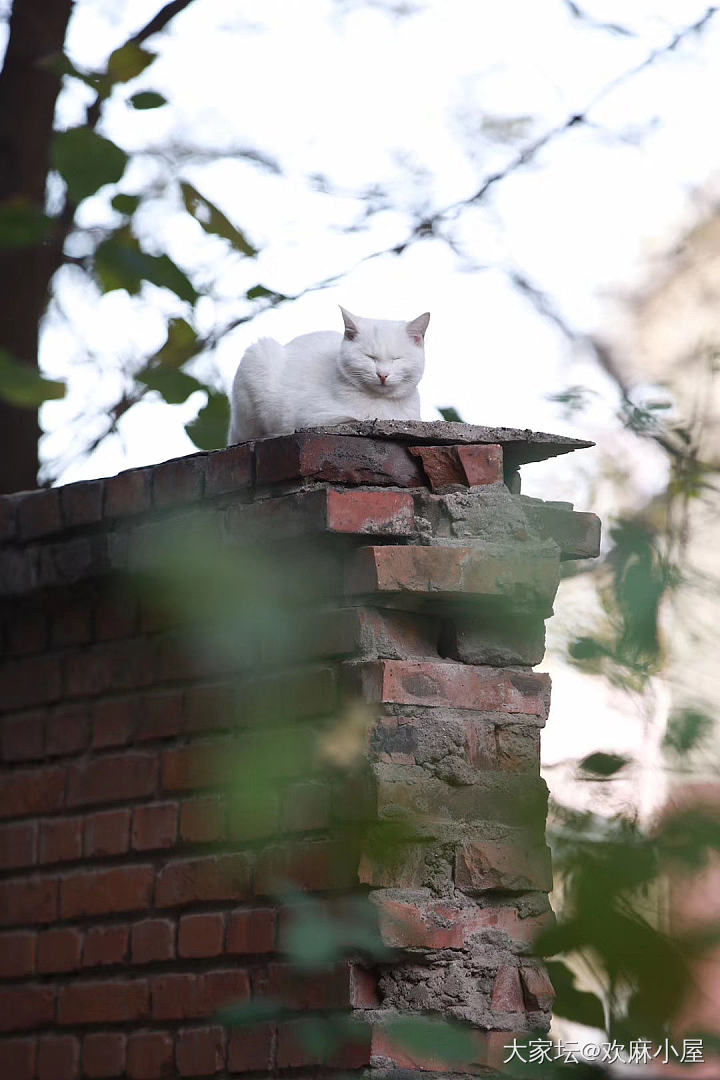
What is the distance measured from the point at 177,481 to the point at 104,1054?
3.48 feet

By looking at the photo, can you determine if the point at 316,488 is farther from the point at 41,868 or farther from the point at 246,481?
the point at 41,868

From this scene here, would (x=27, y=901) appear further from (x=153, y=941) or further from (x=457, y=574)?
(x=457, y=574)

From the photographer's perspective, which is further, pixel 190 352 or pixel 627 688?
pixel 190 352

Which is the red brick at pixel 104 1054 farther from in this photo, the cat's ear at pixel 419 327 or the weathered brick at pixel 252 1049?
the cat's ear at pixel 419 327

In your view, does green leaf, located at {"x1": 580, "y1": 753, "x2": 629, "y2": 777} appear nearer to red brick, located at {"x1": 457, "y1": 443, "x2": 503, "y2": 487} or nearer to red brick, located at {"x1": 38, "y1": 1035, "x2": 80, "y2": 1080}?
red brick, located at {"x1": 457, "y1": 443, "x2": 503, "y2": 487}

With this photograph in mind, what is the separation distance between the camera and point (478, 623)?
90.3 inches

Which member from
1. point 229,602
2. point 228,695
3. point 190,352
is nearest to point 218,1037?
point 228,695

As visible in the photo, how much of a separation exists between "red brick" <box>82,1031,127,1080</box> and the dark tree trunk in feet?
6.54

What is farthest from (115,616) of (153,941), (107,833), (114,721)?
(153,941)

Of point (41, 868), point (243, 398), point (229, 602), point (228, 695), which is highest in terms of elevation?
point (243, 398)

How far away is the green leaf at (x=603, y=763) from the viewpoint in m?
0.57

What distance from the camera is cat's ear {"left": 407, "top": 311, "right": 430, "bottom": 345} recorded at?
3109 millimetres

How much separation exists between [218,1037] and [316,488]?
944 millimetres

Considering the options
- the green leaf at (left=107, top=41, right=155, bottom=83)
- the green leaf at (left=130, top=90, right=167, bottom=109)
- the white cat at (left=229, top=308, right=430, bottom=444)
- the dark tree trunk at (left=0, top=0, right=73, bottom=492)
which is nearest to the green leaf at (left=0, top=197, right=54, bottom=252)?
the green leaf at (left=130, top=90, right=167, bottom=109)
